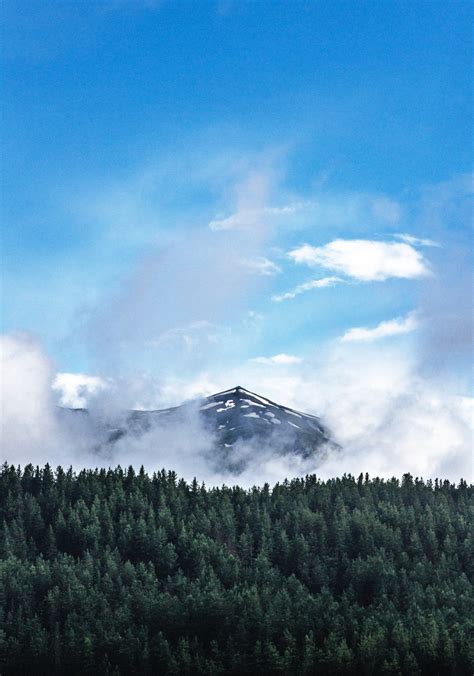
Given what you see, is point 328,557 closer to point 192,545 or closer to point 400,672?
point 192,545

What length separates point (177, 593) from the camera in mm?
171875

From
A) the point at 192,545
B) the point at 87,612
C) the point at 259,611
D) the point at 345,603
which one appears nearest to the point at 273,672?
the point at 259,611

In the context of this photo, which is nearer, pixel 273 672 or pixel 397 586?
pixel 273 672

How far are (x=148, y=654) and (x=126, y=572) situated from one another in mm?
32487

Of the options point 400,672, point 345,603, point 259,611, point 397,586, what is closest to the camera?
point 400,672

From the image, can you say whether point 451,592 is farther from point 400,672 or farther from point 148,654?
point 148,654

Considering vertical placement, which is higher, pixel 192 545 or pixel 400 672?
pixel 192 545

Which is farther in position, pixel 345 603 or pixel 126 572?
pixel 126 572

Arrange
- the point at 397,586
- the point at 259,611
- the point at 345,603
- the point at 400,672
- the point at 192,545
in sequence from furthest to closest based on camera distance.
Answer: the point at 192,545
the point at 397,586
the point at 345,603
the point at 259,611
the point at 400,672

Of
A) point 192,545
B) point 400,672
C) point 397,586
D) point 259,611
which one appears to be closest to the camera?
point 400,672

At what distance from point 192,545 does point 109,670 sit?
182 ft

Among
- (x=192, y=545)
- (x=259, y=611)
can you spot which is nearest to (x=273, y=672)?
(x=259, y=611)

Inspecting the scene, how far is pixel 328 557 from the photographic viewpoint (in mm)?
199375

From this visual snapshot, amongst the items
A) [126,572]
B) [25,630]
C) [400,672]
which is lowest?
[400,672]
